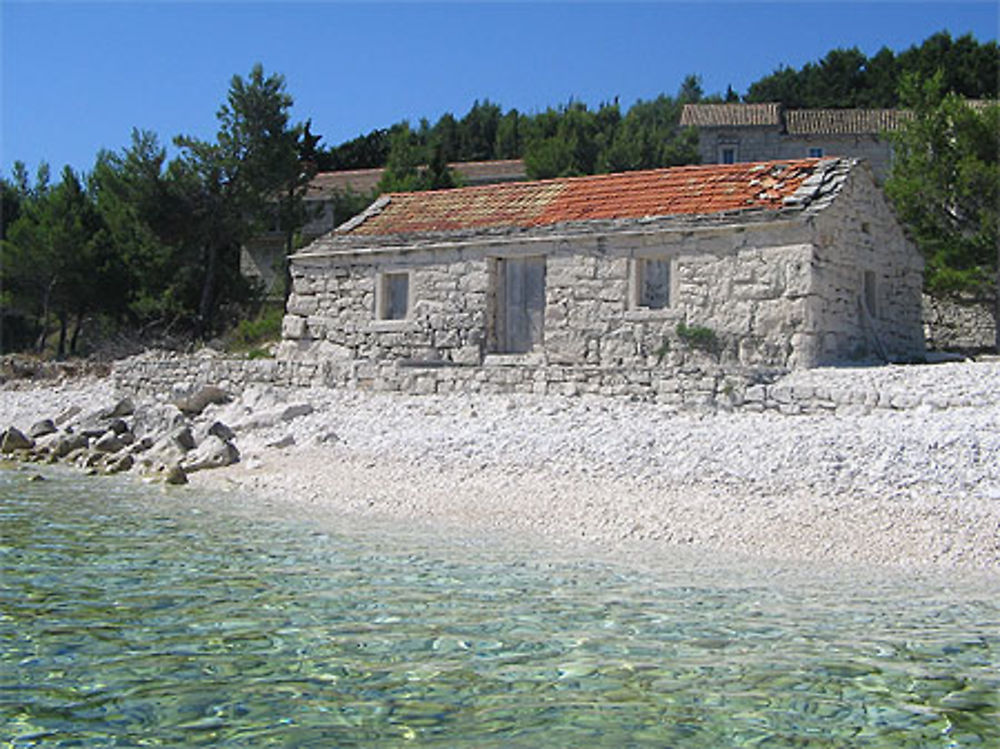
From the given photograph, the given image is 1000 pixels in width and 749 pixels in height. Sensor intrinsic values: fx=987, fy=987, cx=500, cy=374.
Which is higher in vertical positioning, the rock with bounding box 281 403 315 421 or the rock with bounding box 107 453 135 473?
the rock with bounding box 281 403 315 421

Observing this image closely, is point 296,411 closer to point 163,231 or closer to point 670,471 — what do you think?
point 670,471

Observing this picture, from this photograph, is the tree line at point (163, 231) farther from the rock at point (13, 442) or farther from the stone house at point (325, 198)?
the rock at point (13, 442)

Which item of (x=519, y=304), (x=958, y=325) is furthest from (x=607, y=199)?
(x=958, y=325)

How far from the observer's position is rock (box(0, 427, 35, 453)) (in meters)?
17.6

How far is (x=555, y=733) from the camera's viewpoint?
4.75 metres

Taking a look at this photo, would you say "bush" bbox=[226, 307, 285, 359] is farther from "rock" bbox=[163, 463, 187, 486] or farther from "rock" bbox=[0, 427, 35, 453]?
"rock" bbox=[163, 463, 187, 486]

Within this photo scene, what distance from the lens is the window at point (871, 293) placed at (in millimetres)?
17156

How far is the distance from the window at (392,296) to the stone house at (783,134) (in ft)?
99.4

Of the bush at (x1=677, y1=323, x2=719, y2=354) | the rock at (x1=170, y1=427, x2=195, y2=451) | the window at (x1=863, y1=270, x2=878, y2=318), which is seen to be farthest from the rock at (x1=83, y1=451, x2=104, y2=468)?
the window at (x1=863, y1=270, x2=878, y2=318)

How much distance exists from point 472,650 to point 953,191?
18.4 m

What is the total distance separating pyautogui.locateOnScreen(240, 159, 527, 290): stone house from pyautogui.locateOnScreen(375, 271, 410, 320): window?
563 inches

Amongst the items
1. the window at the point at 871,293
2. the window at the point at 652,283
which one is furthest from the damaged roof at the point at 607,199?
the window at the point at 871,293

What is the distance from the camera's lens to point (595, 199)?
17.9 meters

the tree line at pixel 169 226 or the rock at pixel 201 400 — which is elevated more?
the tree line at pixel 169 226
